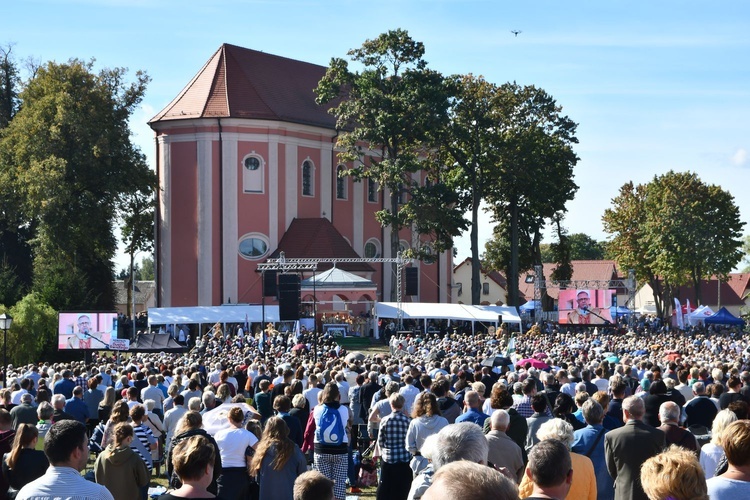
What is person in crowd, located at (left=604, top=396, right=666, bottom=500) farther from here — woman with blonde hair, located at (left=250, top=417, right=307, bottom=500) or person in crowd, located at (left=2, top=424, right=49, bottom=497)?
person in crowd, located at (left=2, top=424, right=49, bottom=497)

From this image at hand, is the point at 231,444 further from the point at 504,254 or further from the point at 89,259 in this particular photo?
the point at 504,254

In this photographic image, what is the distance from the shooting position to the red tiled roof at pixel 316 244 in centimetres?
5286

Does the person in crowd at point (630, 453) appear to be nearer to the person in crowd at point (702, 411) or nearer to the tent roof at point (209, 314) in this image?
the person in crowd at point (702, 411)

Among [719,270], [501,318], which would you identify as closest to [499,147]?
[501,318]

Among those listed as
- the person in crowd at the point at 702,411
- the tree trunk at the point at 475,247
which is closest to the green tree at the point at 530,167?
the tree trunk at the point at 475,247

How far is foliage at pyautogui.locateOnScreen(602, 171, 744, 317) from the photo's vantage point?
63188 mm

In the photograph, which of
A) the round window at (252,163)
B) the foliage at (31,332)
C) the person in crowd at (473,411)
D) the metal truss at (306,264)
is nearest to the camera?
the person in crowd at (473,411)

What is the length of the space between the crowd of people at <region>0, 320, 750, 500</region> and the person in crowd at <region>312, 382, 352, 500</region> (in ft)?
0.05

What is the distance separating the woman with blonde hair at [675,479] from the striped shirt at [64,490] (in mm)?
2924

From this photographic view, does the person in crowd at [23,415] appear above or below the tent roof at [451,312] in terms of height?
below

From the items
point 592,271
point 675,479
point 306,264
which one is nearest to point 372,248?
point 306,264

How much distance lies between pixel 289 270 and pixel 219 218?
6319mm

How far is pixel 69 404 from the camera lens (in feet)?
45.6

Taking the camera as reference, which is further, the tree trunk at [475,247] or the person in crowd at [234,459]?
the tree trunk at [475,247]
